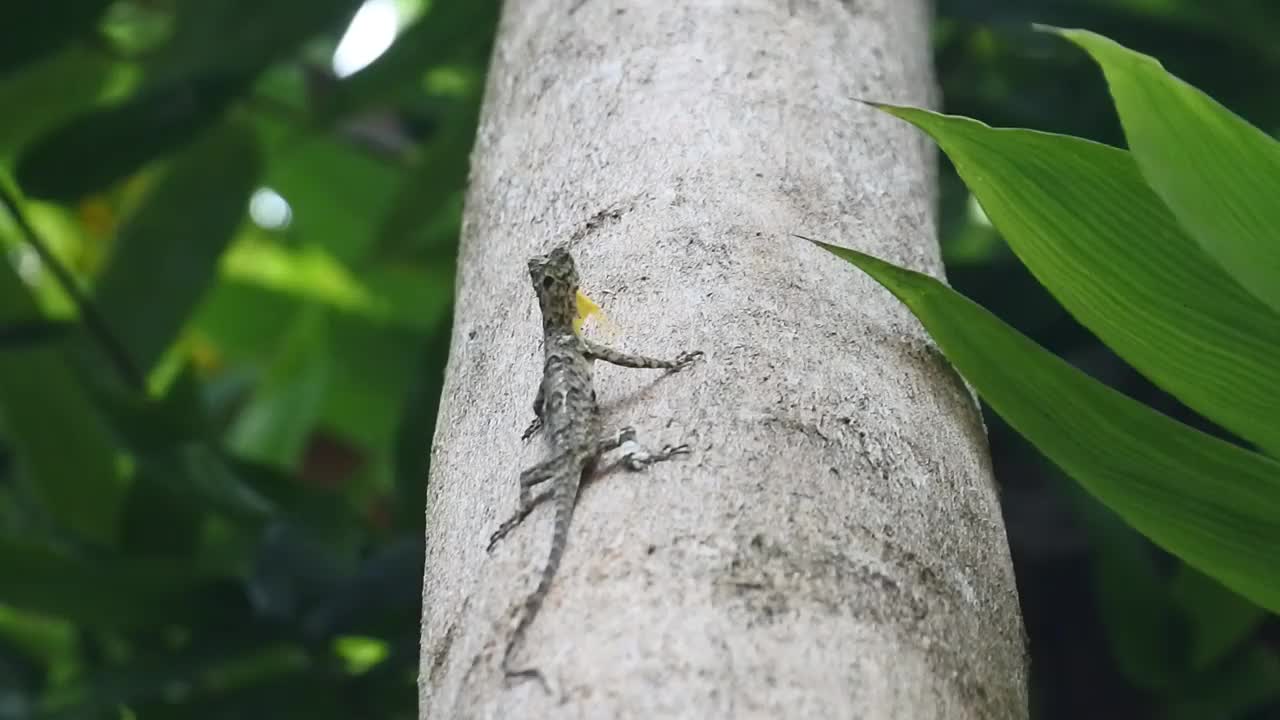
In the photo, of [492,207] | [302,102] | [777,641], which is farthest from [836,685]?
[302,102]

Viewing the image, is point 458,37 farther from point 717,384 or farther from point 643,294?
point 717,384

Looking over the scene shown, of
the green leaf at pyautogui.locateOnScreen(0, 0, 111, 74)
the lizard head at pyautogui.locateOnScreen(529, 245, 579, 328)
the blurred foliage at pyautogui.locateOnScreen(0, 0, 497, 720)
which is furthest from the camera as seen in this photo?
the green leaf at pyautogui.locateOnScreen(0, 0, 111, 74)

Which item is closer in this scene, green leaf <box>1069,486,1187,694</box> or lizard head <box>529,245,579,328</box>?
lizard head <box>529,245,579,328</box>

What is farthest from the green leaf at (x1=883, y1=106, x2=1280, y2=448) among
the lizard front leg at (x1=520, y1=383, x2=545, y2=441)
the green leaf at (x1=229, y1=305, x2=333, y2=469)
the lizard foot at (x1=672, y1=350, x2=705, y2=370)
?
the green leaf at (x1=229, y1=305, x2=333, y2=469)

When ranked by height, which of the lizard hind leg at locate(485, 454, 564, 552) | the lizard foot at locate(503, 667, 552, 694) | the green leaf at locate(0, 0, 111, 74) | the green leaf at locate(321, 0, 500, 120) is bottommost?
the green leaf at locate(321, 0, 500, 120)

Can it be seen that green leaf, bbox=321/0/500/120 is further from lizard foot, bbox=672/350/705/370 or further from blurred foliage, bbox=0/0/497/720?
lizard foot, bbox=672/350/705/370
